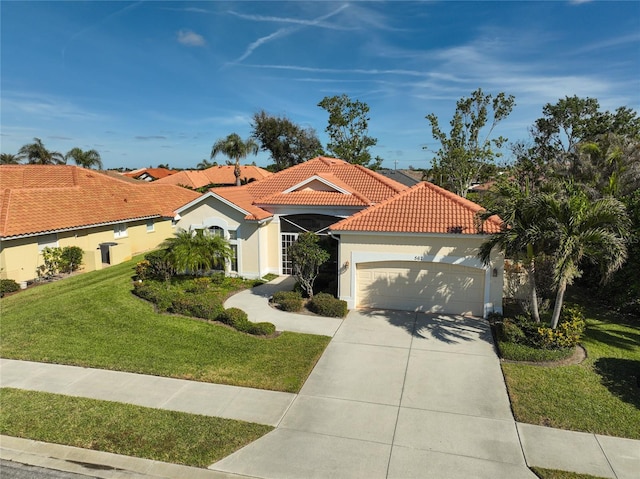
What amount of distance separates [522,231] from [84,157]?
65.2 meters

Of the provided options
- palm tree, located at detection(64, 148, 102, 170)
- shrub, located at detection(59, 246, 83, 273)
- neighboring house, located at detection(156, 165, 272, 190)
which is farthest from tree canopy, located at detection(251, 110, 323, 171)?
shrub, located at detection(59, 246, 83, 273)

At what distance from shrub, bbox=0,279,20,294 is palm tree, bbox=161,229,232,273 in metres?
6.55

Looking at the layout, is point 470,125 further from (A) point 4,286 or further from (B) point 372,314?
(A) point 4,286

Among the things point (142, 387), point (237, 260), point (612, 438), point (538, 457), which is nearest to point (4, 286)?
point (237, 260)

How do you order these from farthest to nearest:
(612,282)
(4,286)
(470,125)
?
(470,125) → (4,286) → (612,282)

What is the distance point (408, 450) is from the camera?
7.67 meters

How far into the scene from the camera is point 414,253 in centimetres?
1502

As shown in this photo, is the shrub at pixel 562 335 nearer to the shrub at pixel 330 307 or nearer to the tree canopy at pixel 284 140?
the shrub at pixel 330 307

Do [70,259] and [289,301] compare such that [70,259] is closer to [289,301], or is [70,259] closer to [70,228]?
[70,228]

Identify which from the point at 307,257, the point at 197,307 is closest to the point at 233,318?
the point at 197,307

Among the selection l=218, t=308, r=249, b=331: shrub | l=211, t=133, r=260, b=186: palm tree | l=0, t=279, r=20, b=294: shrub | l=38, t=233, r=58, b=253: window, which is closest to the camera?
l=218, t=308, r=249, b=331: shrub

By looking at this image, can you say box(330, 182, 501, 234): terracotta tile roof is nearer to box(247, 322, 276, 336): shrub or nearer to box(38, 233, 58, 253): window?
box(247, 322, 276, 336): shrub

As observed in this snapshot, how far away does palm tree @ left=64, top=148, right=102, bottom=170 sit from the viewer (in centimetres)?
6084

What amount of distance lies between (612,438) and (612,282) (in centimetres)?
898
